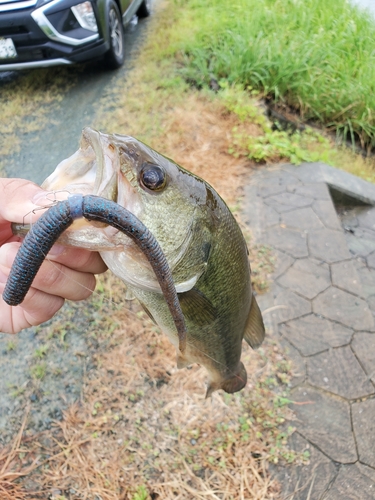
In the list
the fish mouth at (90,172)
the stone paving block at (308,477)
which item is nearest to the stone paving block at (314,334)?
the stone paving block at (308,477)

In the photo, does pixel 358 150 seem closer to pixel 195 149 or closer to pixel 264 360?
pixel 195 149

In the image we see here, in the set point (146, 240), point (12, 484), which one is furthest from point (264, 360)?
point (146, 240)

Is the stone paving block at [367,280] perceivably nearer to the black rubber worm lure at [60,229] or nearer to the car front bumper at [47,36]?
the black rubber worm lure at [60,229]

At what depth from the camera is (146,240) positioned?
0.87m

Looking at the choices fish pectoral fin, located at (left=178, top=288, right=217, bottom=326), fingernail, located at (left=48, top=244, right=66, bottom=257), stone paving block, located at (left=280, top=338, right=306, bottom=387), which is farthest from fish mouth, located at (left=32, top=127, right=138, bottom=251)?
stone paving block, located at (left=280, top=338, right=306, bottom=387)

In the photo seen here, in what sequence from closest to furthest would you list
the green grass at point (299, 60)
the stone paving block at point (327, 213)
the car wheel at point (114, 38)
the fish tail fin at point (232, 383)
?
the fish tail fin at point (232, 383) → the stone paving block at point (327, 213) → the car wheel at point (114, 38) → the green grass at point (299, 60)

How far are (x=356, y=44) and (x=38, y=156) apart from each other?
5034 mm

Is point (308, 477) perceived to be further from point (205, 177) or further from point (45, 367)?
point (205, 177)

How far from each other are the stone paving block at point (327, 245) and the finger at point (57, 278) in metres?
2.52

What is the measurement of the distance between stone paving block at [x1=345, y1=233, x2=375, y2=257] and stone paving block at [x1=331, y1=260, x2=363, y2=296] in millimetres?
868

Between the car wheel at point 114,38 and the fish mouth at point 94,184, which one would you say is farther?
the car wheel at point 114,38

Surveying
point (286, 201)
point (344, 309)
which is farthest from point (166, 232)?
point (286, 201)

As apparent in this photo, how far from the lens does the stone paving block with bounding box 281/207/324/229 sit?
12.5ft

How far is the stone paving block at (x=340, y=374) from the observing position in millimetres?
2562
